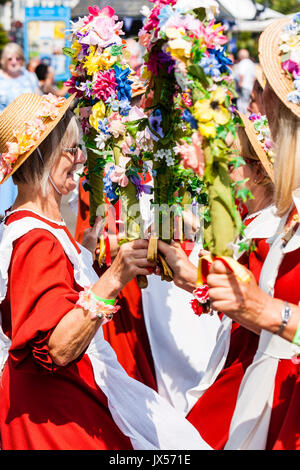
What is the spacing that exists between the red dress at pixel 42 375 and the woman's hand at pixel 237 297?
0.62m

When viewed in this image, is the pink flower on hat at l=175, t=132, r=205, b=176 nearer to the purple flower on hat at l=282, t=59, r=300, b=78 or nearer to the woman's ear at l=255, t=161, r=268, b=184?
the purple flower on hat at l=282, t=59, r=300, b=78

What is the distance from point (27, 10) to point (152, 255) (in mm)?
11123

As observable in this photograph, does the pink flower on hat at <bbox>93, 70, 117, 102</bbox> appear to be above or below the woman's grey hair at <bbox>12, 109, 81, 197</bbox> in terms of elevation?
above

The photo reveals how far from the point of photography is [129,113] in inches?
105

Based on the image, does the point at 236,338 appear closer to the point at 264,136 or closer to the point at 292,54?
the point at 264,136

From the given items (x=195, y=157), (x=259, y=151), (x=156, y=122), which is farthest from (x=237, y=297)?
(x=259, y=151)

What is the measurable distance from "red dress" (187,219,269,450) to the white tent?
11401 millimetres

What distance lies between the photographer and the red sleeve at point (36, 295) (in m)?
2.28

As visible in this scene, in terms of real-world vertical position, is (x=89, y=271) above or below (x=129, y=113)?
below

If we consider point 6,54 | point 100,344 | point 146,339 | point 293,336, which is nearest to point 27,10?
point 6,54

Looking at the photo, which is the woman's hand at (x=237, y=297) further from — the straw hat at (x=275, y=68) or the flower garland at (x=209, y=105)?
the straw hat at (x=275, y=68)

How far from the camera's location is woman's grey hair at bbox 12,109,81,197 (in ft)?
8.86

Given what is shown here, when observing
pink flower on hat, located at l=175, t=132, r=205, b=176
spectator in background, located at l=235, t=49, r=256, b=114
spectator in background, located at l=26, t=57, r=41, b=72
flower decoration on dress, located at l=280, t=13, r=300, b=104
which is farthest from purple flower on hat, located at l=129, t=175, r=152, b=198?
spectator in background, located at l=235, t=49, r=256, b=114
